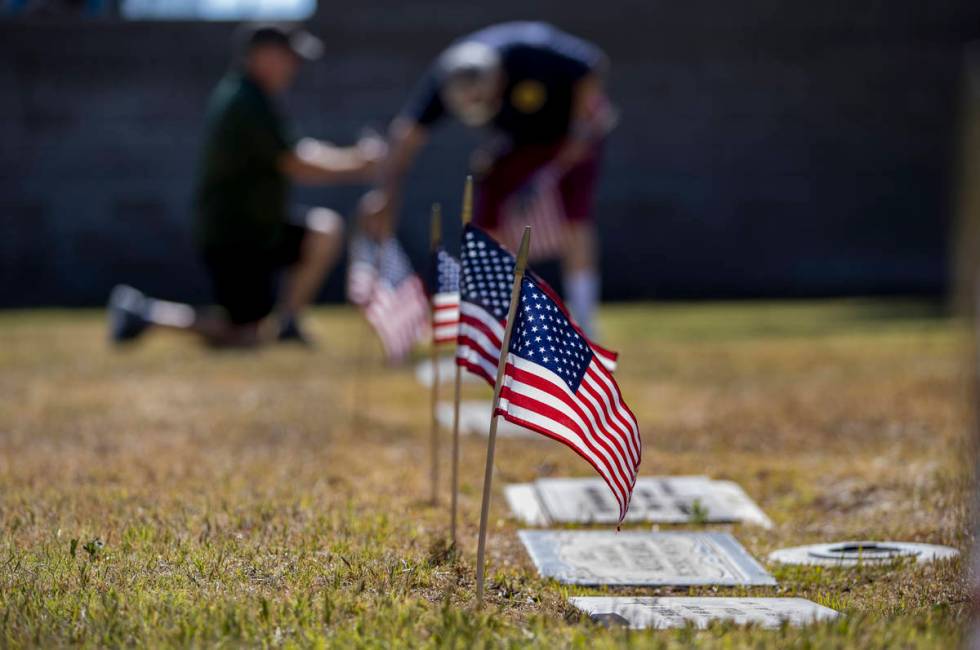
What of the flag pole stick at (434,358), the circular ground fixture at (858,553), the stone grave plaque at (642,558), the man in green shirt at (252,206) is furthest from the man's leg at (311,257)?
the circular ground fixture at (858,553)

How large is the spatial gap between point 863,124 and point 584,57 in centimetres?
1039

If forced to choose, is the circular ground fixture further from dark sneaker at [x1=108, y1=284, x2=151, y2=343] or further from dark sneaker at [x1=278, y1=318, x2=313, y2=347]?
dark sneaker at [x1=108, y1=284, x2=151, y2=343]

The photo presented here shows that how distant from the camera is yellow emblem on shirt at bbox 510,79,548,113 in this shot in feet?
32.3

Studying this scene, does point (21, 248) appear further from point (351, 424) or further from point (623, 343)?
point (351, 424)

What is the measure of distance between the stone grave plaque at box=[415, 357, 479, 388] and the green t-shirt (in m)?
1.58

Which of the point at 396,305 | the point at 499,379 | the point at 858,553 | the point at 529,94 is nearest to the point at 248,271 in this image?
the point at 529,94

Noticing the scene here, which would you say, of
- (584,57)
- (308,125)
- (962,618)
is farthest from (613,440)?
(308,125)

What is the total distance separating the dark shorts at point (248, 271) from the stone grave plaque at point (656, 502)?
5.30 metres

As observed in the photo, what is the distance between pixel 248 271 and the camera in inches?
427

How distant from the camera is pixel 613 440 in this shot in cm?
390

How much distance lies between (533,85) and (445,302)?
496cm

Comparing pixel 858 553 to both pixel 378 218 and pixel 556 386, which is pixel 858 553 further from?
pixel 378 218

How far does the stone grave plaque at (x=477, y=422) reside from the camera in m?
7.22

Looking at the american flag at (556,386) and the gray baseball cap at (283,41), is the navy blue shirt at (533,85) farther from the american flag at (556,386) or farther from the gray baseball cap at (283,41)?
the american flag at (556,386)
